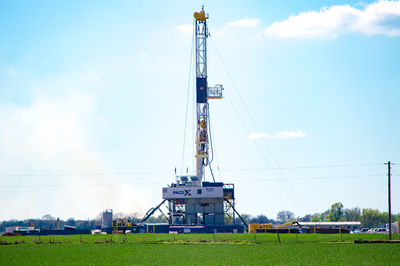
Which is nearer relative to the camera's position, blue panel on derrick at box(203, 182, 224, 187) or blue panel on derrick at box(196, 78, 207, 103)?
blue panel on derrick at box(203, 182, 224, 187)

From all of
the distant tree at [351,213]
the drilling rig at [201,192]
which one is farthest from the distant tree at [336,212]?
the drilling rig at [201,192]

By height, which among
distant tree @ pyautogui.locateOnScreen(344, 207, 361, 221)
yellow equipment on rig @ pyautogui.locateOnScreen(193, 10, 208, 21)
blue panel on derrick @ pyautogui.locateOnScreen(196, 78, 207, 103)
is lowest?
distant tree @ pyautogui.locateOnScreen(344, 207, 361, 221)

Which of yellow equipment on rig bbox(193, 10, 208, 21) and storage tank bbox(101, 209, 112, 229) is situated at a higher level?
yellow equipment on rig bbox(193, 10, 208, 21)

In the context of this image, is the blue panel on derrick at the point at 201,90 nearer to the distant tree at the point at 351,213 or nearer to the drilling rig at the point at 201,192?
the drilling rig at the point at 201,192

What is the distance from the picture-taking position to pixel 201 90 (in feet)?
303

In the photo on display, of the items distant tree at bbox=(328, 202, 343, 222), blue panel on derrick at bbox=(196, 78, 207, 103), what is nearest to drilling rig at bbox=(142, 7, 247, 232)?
blue panel on derrick at bbox=(196, 78, 207, 103)

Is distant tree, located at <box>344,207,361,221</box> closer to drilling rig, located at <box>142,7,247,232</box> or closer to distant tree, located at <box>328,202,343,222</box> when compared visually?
distant tree, located at <box>328,202,343,222</box>

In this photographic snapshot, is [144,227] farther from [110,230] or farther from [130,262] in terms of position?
[130,262]

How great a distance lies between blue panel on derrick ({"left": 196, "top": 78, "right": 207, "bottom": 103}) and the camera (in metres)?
92.1

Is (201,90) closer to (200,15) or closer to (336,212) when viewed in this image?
(200,15)

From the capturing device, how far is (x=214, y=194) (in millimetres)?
88000

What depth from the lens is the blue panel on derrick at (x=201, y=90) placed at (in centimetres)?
9206

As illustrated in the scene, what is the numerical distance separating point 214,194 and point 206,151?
7521 millimetres

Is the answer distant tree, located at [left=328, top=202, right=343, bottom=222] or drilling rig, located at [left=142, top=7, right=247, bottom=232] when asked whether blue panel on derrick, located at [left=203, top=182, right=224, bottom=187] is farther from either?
distant tree, located at [left=328, top=202, right=343, bottom=222]
